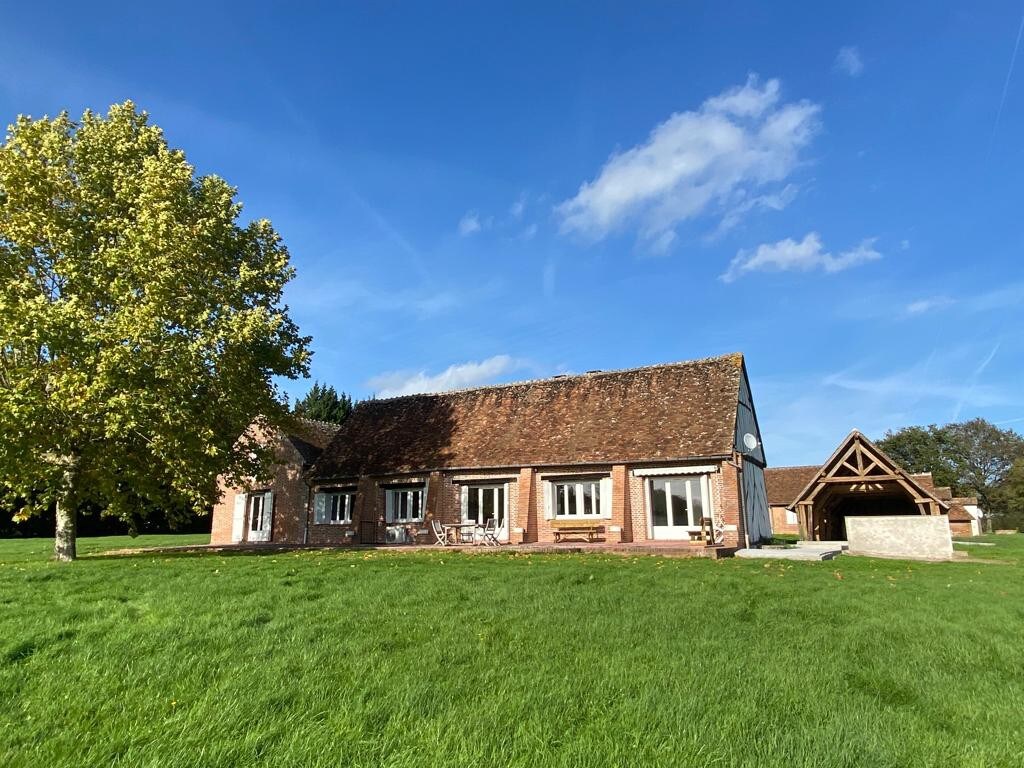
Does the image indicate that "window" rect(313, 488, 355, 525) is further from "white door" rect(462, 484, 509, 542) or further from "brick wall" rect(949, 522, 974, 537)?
"brick wall" rect(949, 522, 974, 537)

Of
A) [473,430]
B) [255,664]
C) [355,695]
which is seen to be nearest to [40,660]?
[255,664]

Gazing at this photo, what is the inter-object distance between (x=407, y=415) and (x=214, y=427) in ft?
44.0

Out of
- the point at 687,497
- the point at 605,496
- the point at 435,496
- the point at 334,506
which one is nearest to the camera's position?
the point at 687,497

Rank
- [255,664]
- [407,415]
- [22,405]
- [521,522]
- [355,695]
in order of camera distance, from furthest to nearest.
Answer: [407,415] < [521,522] < [22,405] < [255,664] < [355,695]

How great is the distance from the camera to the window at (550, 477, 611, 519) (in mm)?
23094

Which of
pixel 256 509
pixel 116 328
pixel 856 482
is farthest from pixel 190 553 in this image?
pixel 856 482

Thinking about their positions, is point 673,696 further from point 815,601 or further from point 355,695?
point 815,601

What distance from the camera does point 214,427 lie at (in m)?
17.2

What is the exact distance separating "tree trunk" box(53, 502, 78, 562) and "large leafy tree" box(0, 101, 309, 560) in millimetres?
40

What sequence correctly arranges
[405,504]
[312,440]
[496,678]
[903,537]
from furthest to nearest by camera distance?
1. [312,440]
2. [405,504]
3. [903,537]
4. [496,678]

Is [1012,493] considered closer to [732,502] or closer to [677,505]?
[732,502]

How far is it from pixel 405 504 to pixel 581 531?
27.2 feet

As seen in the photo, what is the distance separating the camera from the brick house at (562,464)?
2217 centimetres

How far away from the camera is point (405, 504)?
2672cm
